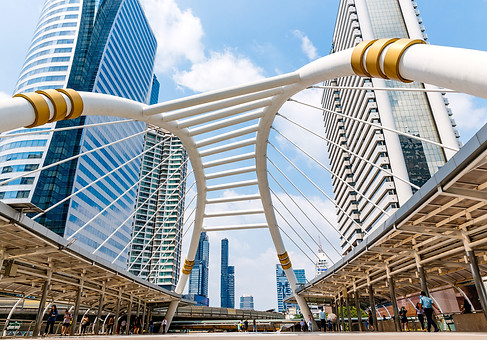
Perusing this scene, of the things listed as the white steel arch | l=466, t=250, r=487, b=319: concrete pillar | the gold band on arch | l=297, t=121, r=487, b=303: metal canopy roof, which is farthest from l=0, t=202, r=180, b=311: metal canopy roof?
l=466, t=250, r=487, b=319: concrete pillar

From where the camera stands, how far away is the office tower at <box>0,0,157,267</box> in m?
64.8

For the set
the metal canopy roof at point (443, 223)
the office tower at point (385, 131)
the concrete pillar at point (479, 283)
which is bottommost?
the concrete pillar at point (479, 283)

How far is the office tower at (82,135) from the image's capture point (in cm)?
6475

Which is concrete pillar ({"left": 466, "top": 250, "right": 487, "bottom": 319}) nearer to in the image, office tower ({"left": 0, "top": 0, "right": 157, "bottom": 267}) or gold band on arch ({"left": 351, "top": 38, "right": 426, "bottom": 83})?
gold band on arch ({"left": 351, "top": 38, "right": 426, "bottom": 83})

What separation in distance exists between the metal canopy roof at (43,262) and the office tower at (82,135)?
40.1 metres

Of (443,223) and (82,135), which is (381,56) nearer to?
(443,223)

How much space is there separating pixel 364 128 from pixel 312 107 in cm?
6542

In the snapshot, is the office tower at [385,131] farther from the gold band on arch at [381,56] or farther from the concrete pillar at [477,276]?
the gold band on arch at [381,56]

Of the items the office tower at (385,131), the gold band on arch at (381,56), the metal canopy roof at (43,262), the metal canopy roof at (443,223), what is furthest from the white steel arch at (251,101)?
the office tower at (385,131)

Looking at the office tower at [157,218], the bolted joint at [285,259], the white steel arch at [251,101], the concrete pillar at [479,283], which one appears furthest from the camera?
the office tower at [157,218]

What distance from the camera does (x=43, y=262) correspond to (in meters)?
16.7

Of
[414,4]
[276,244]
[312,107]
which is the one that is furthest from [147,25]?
[312,107]

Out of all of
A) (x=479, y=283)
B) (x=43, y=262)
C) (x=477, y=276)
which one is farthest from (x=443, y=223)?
(x=43, y=262)

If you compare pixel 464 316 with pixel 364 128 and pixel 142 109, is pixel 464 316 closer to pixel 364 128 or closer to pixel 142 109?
pixel 142 109
